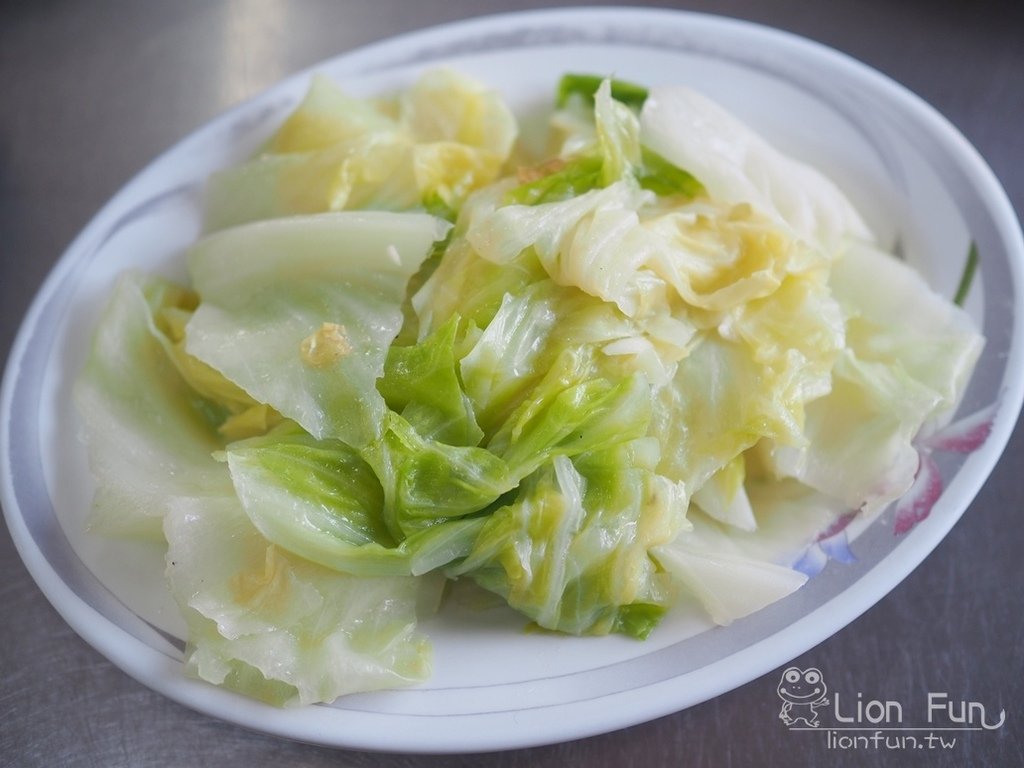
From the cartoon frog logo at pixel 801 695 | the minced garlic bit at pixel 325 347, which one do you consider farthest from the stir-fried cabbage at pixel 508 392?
the cartoon frog logo at pixel 801 695

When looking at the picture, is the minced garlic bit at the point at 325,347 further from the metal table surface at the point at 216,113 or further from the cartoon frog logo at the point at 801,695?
the cartoon frog logo at the point at 801,695

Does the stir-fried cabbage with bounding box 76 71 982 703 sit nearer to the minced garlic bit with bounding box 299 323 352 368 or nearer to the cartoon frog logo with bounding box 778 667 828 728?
the minced garlic bit with bounding box 299 323 352 368

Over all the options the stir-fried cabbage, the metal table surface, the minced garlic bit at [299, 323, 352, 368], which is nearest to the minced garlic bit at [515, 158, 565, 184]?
the stir-fried cabbage

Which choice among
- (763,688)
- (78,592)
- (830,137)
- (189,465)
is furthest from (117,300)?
(830,137)

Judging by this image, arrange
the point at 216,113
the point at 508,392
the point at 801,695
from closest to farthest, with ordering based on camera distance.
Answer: the point at 508,392 → the point at 801,695 → the point at 216,113

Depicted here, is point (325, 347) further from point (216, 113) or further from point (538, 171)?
point (216, 113)

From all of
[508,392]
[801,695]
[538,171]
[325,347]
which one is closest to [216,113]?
[538,171]
